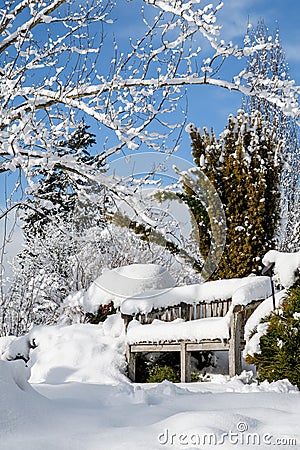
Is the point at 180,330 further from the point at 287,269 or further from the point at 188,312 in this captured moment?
the point at 287,269

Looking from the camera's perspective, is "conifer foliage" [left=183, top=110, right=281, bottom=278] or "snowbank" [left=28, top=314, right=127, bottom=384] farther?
"conifer foliage" [left=183, top=110, right=281, bottom=278]

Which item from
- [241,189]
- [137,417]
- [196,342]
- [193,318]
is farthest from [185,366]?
[241,189]

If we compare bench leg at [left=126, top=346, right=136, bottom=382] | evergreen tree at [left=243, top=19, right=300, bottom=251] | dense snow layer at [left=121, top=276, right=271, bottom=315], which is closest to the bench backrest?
dense snow layer at [left=121, top=276, right=271, bottom=315]

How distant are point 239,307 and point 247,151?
690 centimetres

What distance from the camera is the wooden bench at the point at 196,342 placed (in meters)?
6.46

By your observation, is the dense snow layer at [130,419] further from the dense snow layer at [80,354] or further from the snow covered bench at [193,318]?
the dense snow layer at [80,354]

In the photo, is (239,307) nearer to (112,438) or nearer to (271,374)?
(271,374)

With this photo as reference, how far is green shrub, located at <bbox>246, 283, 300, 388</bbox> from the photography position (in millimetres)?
4535

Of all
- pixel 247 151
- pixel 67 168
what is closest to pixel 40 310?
pixel 247 151

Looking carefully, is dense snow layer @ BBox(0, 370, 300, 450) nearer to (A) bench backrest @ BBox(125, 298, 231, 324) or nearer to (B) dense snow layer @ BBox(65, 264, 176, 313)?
(A) bench backrest @ BBox(125, 298, 231, 324)

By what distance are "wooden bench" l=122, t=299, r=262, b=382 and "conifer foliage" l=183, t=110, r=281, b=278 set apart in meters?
3.87

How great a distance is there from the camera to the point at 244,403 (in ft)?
10.7

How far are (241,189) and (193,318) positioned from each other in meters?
4.99

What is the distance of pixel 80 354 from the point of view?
7598mm
